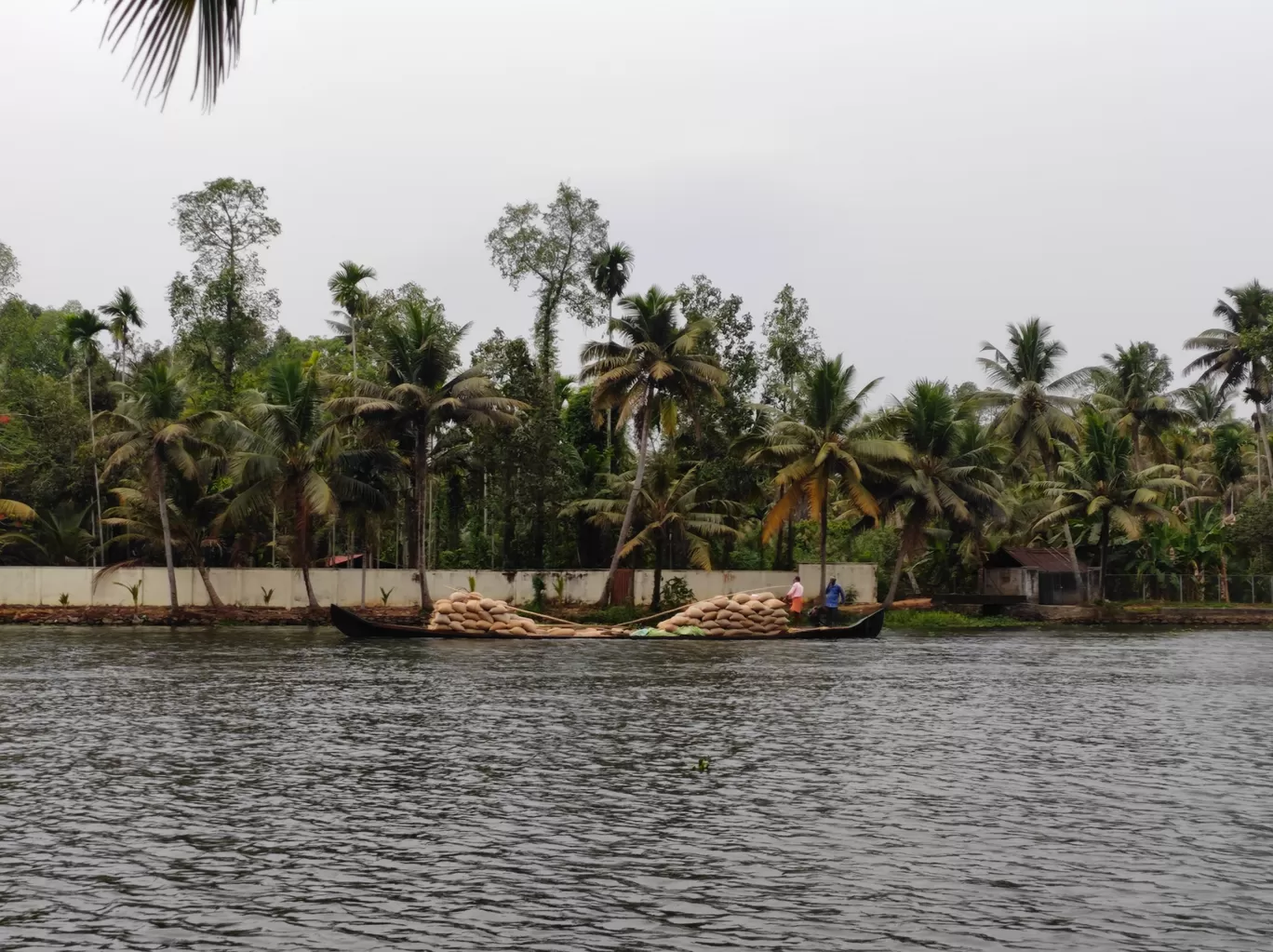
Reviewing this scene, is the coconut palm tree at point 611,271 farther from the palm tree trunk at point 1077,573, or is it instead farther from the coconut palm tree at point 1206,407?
the coconut palm tree at point 1206,407

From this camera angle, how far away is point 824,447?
45.1m

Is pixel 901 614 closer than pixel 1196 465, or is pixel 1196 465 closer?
pixel 901 614

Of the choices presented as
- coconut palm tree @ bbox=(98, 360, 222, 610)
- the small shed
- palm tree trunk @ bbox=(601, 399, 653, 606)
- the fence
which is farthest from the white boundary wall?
the fence

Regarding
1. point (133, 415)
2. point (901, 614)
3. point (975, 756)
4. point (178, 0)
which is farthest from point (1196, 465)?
point (178, 0)

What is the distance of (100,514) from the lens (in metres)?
49.5

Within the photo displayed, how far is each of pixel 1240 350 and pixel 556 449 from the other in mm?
35791

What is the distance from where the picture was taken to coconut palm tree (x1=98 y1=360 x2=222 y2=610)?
144ft

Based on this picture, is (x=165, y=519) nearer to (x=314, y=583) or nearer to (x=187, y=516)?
(x=187, y=516)

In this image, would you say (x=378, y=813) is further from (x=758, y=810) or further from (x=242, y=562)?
(x=242, y=562)

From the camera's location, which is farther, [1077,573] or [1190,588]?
[1190,588]

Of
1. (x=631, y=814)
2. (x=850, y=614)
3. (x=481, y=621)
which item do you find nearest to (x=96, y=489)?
(x=481, y=621)

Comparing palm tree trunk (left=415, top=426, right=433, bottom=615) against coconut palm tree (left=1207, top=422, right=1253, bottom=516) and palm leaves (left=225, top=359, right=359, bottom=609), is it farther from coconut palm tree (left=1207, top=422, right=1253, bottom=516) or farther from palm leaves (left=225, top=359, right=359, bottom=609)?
coconut palm tree (left=1207, top=422, right=1253, bottom=516)

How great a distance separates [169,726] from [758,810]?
9685 mm

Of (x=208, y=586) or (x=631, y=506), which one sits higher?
(x=631, y=506)
